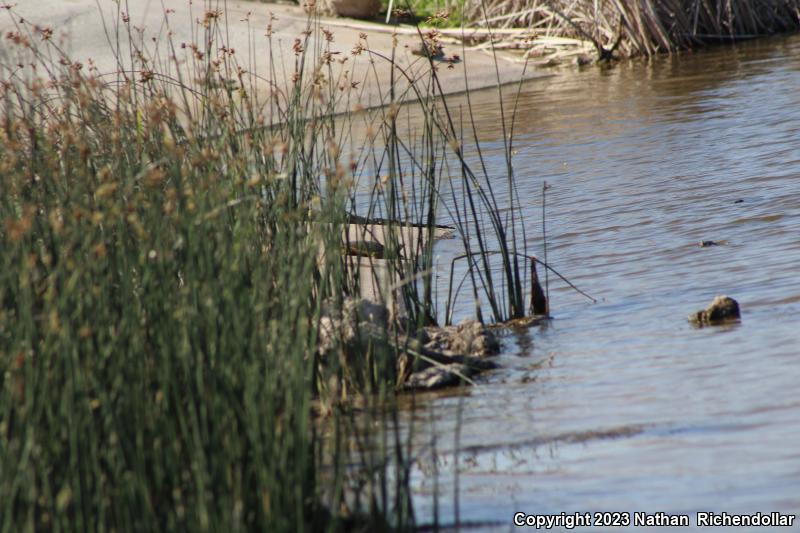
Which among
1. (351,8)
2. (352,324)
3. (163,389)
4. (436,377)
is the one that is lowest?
(436,377)

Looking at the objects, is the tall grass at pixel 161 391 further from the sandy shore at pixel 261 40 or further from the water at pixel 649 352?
the sandy shore at pixel 261 40

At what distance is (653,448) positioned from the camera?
3.19 m

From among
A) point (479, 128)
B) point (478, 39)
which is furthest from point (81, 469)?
point (478, 39)

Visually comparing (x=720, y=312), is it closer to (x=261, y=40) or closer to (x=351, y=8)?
(x=261, y=40)

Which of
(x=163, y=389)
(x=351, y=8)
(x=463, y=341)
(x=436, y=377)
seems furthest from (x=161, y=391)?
(x=351, y=8)

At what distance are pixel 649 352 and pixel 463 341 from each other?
651mm

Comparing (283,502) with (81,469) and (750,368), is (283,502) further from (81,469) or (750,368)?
(750,368)

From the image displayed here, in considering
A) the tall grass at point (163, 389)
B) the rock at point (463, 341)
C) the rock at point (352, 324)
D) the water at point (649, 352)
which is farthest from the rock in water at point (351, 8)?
the tall grass at point (163, 389)

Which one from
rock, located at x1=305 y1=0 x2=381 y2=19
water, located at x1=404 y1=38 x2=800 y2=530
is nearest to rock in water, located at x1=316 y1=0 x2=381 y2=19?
rock, located at x1=305 y1=0 x2=381 y2=19

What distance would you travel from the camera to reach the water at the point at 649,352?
299 centimetres

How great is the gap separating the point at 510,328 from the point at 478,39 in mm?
9896

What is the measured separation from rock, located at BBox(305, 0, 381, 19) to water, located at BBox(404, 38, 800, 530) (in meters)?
6.27

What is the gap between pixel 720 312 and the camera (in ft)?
14.3

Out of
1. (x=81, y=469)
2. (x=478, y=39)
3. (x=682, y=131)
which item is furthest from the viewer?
(x=478, y=39)
